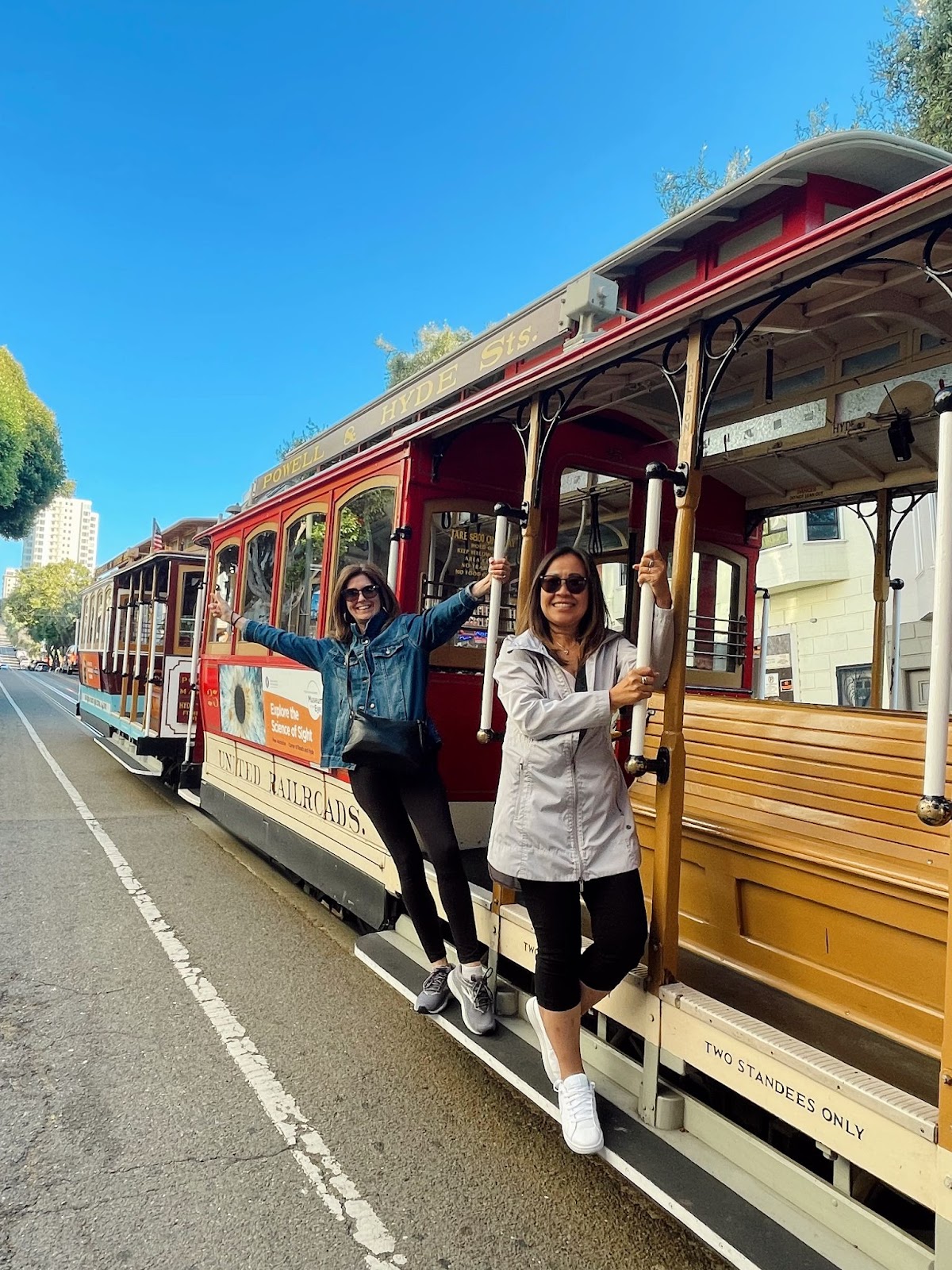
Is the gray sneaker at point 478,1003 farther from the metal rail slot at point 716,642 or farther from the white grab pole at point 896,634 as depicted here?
the white grab pole at point 896,634

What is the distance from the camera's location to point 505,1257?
7.52 ft

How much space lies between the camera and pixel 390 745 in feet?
10.7

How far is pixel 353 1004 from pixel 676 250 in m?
3.89

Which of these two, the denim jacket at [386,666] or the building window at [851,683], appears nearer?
the denim jacket at [386,666]

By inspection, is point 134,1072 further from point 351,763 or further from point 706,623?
point 706,623

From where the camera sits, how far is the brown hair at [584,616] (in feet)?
8.50

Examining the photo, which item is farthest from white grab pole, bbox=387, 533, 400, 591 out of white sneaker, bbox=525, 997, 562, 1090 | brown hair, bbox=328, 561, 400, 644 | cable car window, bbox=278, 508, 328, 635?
white sneaker, bbox=525, 997, 562, 1090

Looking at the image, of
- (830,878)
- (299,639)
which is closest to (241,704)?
(299,639)

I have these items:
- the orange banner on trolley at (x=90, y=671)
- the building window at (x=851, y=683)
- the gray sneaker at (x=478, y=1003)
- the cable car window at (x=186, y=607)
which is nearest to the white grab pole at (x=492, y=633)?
the gray sneaker at (x=478, y=1003)

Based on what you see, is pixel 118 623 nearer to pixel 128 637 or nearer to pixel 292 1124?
pixel 128 637

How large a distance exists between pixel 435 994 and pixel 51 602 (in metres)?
81.7

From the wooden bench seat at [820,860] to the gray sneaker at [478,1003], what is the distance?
75 centimetres

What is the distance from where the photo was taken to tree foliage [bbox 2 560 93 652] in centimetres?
6969

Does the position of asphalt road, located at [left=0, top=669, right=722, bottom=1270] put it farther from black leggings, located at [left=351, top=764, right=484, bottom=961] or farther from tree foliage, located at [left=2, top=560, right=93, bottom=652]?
tree foliage, located at [left=2, top=560, right=93, bottom=652]
